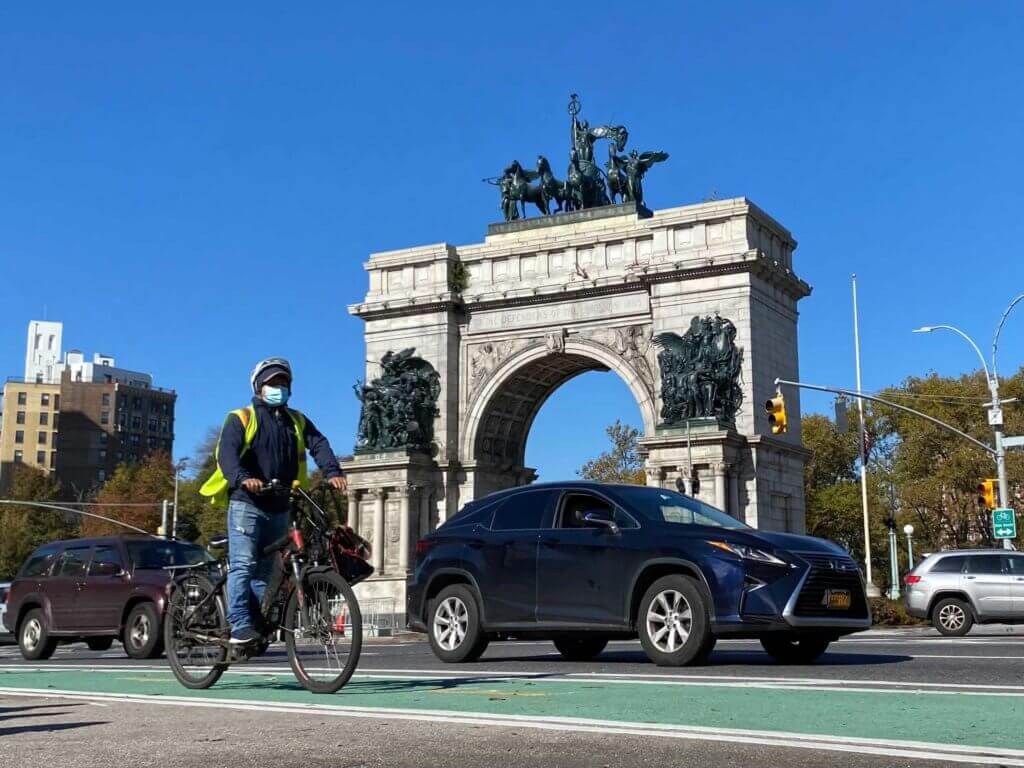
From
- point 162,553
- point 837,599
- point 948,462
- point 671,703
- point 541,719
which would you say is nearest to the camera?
point 541,719

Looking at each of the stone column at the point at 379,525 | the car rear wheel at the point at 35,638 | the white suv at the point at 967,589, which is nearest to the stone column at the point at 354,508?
the stone column at the point at 379,525

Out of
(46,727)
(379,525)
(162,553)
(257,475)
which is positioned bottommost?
(46,727)

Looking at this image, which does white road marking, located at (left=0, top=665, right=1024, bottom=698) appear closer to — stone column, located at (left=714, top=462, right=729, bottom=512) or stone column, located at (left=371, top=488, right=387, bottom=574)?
stone column, located at (left=714, top=462, right=729, bottom=512)

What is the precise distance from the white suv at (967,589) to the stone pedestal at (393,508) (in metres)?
24.9

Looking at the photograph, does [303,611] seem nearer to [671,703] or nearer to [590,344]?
[671,703]

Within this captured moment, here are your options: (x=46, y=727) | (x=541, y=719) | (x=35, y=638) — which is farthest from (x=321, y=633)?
A: (x=35, y=638)

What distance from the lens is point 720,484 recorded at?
40344 millimetres

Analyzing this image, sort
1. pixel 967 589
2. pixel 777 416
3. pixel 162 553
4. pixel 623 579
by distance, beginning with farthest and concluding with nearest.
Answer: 1. pixel 777 416
2. pixel 967 589
3. pixel 162 553
4. pixel 623 579

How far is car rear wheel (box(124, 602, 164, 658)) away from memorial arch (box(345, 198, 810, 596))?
26.6m

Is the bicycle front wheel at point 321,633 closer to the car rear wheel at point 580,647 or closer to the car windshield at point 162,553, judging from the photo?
the car rear wheel at point 580,647

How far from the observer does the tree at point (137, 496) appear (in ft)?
269

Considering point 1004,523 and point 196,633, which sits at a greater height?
point 1004,523

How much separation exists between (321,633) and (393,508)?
126 ft

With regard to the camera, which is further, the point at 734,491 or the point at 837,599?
the point at 734,491
